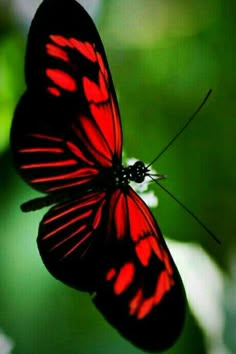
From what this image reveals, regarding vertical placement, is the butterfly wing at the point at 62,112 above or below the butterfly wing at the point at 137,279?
above

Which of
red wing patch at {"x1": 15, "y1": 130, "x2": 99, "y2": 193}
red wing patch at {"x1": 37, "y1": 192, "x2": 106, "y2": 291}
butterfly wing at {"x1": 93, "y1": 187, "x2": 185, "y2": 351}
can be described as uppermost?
red wing patch at {"x1": 15, "y1": 130, "x2": 99, "y2": 193}

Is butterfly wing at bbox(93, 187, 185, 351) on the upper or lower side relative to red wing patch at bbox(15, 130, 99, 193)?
→ lower

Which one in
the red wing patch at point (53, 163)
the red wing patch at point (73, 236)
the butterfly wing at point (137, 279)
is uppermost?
the red wing patch at point (53, 163)

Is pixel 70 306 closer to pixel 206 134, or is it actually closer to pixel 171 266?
pixel 171 266

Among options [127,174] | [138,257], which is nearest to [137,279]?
[138,257]

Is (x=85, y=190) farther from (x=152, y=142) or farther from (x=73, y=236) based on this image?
(x=152, y=142)
